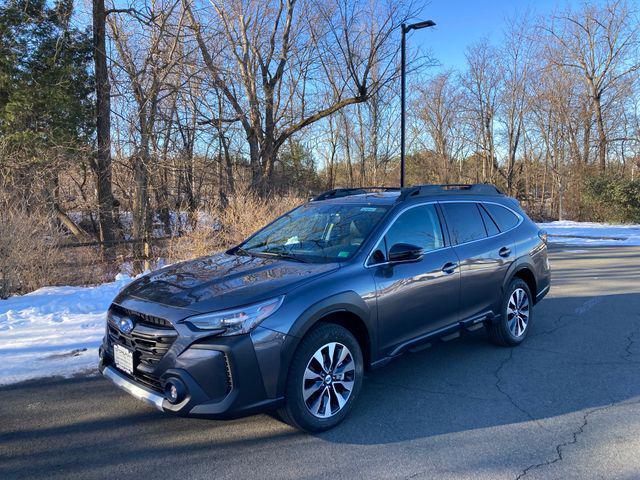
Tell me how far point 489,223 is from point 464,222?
51 centimetres

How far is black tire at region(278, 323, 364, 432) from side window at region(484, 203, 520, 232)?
2649 mm

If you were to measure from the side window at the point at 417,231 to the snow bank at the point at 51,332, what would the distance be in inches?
127

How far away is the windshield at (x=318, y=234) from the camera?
397 cm

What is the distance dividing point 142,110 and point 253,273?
1290 centimetres

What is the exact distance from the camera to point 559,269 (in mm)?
10992

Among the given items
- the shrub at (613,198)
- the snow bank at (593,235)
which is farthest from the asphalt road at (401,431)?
the shrub at (613,198)

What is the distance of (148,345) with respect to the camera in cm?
317

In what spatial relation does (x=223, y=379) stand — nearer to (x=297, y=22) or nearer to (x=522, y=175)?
(x=297, y=22)

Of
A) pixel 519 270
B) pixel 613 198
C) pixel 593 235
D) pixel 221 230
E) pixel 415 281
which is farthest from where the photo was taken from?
pixel 613 198

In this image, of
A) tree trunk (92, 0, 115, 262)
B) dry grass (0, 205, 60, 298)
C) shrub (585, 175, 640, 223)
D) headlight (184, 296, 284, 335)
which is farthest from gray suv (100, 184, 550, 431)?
shrub (585, 175, 640, 223)

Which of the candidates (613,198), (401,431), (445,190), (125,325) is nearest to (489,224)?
(445,190)

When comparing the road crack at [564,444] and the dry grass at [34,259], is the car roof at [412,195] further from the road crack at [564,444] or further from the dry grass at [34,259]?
the dry grass at [34,259]

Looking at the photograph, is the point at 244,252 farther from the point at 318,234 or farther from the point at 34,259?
the point at 34,259

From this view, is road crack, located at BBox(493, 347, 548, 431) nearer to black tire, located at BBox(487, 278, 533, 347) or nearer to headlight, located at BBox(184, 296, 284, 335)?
black tire, located at BBox(487, 278, 533, 347)
